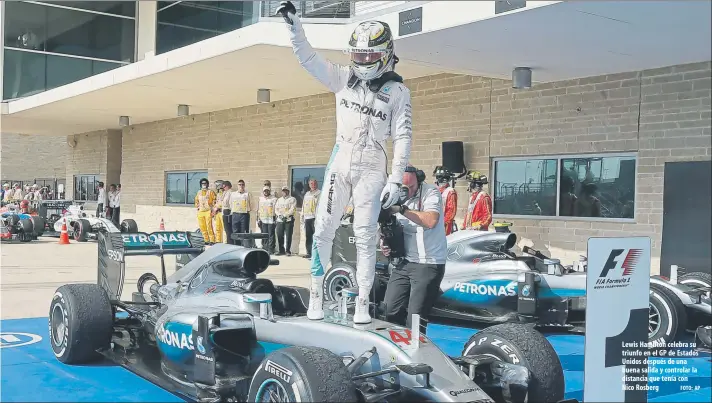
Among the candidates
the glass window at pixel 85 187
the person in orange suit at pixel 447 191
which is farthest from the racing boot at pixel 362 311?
the glass window at pixel 85 187

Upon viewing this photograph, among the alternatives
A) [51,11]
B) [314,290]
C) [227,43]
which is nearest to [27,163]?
[51,11]

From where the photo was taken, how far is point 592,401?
7.07ft

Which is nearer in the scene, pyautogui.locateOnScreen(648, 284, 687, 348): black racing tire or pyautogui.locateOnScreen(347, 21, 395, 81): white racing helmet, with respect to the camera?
pyautogui.locateOnScreen(347, 21, 395, 81): white racing helmet

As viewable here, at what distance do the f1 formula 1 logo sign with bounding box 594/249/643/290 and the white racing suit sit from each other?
72.5 inches

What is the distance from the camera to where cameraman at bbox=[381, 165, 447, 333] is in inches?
192

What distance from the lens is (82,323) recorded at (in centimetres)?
502

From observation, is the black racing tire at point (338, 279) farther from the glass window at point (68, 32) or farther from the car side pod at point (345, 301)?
the glass window at point (68, 32)

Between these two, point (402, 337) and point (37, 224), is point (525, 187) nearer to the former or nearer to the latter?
point (402, 337)

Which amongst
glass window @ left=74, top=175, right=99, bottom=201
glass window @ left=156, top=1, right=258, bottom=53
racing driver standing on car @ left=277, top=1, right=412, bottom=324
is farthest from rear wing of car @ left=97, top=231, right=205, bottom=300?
glass window @ left=74, top=175, right=99, bottom=201

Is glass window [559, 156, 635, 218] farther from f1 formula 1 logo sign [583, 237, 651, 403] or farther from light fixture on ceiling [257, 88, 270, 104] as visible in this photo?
f1 formula 1 logo sign [583, 237, 651, 403]

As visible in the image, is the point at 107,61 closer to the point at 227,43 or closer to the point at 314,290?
Answer: the point at 227,43

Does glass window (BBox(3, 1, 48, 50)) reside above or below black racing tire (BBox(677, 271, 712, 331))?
above

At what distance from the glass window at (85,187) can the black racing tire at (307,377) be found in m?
25.4

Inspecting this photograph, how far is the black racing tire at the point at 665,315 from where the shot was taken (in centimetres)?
588
